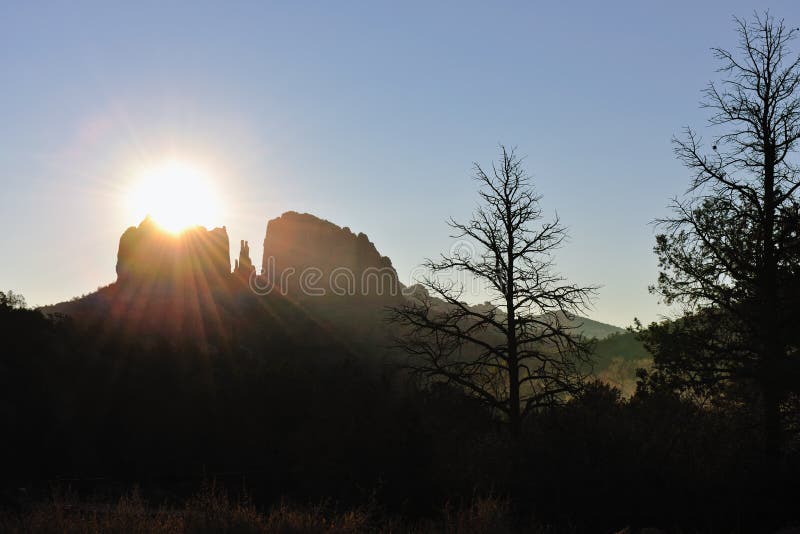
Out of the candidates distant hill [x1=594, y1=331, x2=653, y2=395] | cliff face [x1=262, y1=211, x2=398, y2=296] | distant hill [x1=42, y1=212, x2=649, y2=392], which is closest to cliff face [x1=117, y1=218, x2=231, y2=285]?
distant hill [x1=42, y1=212, x2=649, y2=392]

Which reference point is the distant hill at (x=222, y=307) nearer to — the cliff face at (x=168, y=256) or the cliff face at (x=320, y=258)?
the cliff face at (x=168, y=256)

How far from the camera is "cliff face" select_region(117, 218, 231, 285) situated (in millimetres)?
89625

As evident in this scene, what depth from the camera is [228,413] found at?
90.5ft

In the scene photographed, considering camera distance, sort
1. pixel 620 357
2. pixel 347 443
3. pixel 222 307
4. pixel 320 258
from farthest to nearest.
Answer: pixel 320 258 → pixel 620 357 → pixel 222 307 → pixel 347 443

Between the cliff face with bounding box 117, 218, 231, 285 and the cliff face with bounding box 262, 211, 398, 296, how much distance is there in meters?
40.8

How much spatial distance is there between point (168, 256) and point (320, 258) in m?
66.2

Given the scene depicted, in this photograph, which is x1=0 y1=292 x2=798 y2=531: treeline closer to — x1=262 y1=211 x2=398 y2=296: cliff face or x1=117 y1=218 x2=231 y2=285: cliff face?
x1=117 y1=218 x2=231 y2=285: cliff face

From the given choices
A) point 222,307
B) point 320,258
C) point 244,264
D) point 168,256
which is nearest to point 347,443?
point 222,307

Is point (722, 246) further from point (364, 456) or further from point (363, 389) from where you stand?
point (363, 389)

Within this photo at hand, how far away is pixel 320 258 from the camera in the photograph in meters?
159

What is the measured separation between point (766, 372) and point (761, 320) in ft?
4.30

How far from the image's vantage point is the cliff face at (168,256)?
89.6 meters

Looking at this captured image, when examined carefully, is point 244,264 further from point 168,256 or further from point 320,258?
point 320,258

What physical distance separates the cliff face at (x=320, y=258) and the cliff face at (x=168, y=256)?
40.8 meters
